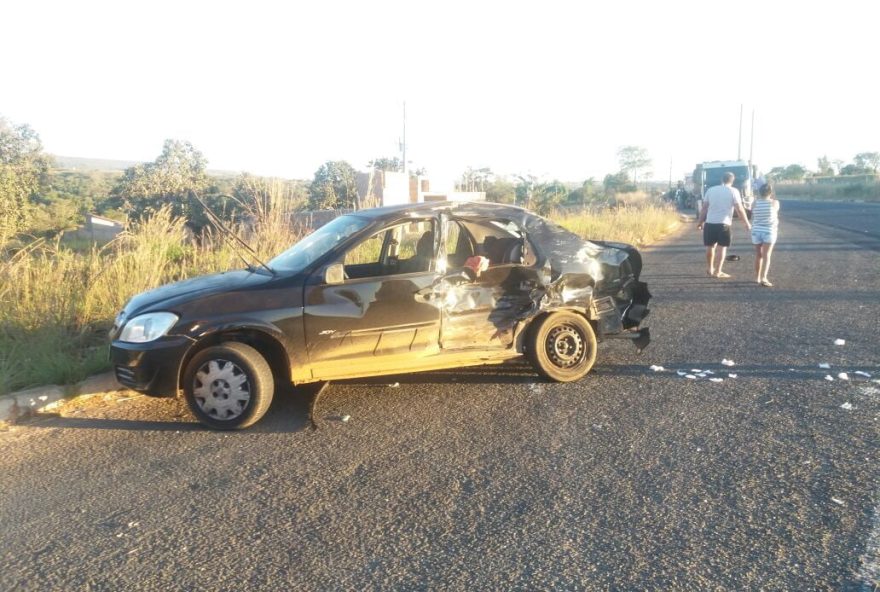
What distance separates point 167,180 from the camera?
871 inches

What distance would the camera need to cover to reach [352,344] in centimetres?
532

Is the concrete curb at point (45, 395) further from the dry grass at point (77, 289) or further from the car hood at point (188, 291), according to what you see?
the car hood at point (188, 291)

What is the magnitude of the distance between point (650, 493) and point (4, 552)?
330cm

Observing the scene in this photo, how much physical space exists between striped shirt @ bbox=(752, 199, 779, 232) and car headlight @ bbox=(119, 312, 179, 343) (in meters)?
9.09

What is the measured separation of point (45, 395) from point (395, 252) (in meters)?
3.10

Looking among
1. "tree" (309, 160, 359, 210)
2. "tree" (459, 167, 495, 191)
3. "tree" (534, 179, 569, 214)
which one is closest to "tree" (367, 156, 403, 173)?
"tree" (459, 167, 495, 191)

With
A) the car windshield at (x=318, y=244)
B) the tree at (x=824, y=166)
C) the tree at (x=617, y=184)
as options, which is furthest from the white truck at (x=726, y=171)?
the tree at (x=824, y=166)

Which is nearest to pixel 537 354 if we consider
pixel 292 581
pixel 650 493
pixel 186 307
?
pixel 650 493

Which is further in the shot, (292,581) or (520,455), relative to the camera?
(520,455)

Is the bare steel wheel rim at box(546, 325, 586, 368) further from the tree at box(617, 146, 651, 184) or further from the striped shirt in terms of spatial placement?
the tree at box(617, 146, 651, 184)

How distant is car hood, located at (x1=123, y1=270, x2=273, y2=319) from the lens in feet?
16.8

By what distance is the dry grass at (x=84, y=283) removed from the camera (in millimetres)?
6074

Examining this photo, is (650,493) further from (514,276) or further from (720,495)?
(514,276)

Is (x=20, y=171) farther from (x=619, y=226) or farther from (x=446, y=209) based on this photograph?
(x=619, y=226)
